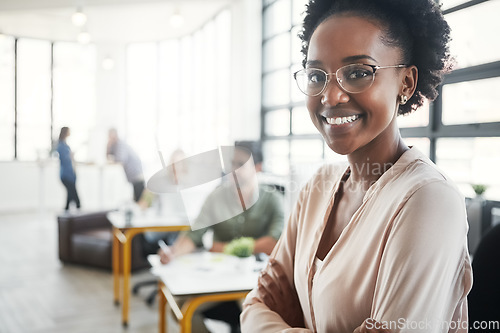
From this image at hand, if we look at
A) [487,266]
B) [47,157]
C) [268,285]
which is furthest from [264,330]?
[47,157]

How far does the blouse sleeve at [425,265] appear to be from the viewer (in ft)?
2.18

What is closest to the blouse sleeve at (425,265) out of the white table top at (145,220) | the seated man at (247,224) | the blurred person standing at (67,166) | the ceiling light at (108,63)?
the seated man at (247,224)

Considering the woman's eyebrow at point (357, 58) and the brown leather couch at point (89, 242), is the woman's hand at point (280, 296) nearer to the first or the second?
the woman's eyebrow at point (357, 58)

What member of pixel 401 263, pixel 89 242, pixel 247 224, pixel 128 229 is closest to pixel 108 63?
pixel 89 242

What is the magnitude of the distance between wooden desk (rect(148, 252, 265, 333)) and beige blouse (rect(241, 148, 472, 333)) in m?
0.97

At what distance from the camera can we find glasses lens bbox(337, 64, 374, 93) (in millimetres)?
795

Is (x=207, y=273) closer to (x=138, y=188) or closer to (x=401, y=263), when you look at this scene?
(x=401, y=263)

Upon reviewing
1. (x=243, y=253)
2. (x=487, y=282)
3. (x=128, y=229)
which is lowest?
(x=128, y=229)

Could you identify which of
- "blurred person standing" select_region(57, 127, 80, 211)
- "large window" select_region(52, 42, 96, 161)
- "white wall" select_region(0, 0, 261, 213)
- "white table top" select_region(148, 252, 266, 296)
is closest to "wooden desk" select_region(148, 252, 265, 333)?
"white table top" select_region(148, 252, 266, 296)

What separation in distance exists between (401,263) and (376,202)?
149 millimetres

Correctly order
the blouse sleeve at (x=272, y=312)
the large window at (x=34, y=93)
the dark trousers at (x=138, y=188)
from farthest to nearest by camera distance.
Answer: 1. the large window at (x=34, y=93)
2. the dark trousers at (x=138, y=188)
3. the blouse sleeve at (x=272, y=312)

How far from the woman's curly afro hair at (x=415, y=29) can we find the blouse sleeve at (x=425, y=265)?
302mm

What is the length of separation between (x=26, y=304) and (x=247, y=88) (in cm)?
352

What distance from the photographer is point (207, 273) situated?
2.08 meters
